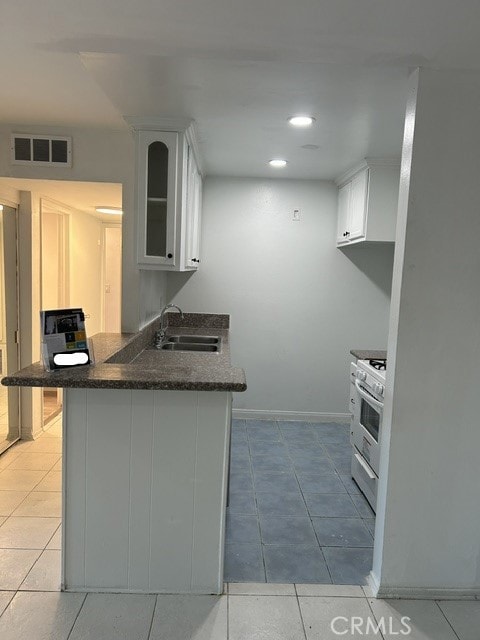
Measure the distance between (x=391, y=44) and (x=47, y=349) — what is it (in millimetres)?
1792

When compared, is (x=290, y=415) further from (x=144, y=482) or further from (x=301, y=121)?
(x=301, y=121)

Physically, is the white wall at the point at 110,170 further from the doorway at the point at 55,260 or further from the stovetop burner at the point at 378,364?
the stovetop burner at the point at 378,364

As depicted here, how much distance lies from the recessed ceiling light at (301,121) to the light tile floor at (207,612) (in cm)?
238

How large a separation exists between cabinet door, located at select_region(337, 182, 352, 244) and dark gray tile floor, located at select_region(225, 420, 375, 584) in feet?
6.00

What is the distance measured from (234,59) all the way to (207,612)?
7.48 ft

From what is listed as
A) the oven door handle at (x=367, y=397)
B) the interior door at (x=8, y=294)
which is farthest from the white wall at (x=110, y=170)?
the oven door handle at (x=367, y=397)

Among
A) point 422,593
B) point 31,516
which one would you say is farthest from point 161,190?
point 422,593

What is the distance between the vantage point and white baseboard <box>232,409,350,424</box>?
4410 mm

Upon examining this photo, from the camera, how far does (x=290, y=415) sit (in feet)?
14.5

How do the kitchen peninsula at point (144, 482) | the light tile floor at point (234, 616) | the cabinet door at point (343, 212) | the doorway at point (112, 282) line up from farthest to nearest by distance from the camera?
the doorway at point (112, 282) < the cabinet door at point (343, 212) < the kitchen peninsula at point (144, 482) < the light tile floor at point (234, 616)

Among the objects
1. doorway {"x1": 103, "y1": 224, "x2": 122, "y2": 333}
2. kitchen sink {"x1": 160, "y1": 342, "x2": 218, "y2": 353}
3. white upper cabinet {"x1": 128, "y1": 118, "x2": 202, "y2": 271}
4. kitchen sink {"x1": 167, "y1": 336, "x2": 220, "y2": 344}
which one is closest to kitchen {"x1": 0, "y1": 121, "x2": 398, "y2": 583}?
kitchen sink {"x1": 167, "y1": 336, "x2": 220, "y2": 344}

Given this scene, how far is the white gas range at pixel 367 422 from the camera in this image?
2637 millimetres

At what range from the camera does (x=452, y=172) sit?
1853 mm

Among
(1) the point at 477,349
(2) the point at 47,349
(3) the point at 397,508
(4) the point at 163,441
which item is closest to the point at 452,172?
(1) the point at 477,349
